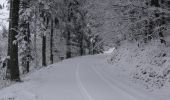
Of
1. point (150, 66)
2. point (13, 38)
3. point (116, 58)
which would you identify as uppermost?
point (13, 38)

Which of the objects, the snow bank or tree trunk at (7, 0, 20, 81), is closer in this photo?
the snow bank

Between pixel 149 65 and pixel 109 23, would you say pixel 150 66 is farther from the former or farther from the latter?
pixel 109 23

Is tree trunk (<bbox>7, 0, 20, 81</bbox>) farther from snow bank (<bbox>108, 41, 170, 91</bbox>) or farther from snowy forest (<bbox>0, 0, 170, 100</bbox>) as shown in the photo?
snow bank (<bbox>108, 41, 170, 91</bbox>)

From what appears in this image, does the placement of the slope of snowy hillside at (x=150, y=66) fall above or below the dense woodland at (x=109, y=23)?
below

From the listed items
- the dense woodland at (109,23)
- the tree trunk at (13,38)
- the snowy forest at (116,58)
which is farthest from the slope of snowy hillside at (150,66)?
the tree trunk at (13,38)

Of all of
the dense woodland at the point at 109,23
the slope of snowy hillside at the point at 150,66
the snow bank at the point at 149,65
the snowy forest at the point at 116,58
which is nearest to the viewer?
the snowy forest at the point at 116,58

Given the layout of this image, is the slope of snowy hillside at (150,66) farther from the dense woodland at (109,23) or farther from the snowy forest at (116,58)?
the dense woodland at (109,23)

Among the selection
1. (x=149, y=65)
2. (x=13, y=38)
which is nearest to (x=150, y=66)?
(x=149, y=65)

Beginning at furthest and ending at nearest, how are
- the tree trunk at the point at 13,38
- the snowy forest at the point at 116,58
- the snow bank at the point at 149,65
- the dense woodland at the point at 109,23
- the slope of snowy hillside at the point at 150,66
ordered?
1. the dense woodland at the point at 109,23
2. the tree trunk at the point at 13,38
3. the snow bank at the point at 149,65
4. the slope of snowy hillside at the point at 150,66
5. the snowy forest at the point at 116,58

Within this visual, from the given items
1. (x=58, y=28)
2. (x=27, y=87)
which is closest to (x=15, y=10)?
(x=27, y=87)

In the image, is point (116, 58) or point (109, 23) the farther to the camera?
point (116, 58)

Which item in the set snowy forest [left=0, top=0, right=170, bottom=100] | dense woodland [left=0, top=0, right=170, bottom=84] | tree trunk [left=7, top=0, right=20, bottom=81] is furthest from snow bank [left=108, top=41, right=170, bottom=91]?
tree trunk [left=7, top=0, right=20, bottom=81]

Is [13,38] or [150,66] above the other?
[13,38]

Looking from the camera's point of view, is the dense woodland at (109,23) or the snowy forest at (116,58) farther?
the dense woodland at (109,23)
